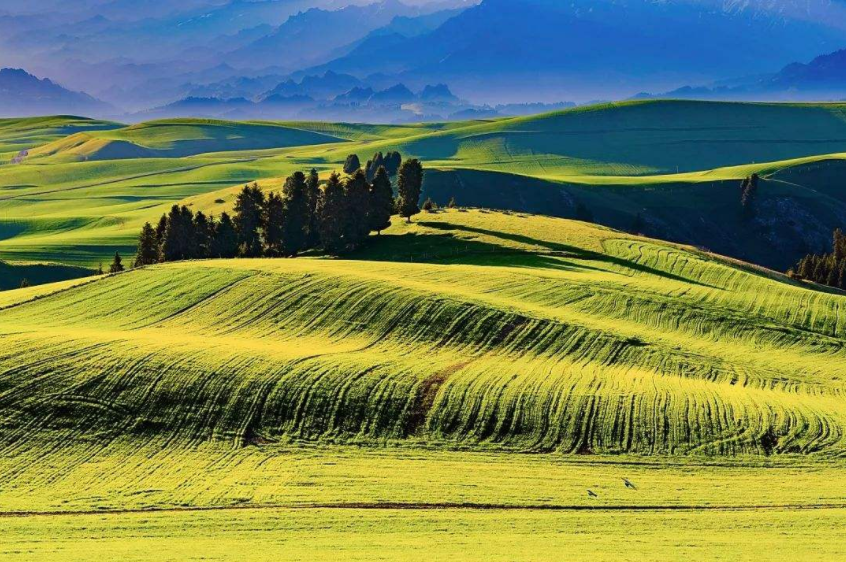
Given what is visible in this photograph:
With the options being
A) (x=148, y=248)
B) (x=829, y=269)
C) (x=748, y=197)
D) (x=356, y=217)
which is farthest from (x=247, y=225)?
(x=748, y=197)

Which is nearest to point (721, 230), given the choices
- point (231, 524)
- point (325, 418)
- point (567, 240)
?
point (567, 240)

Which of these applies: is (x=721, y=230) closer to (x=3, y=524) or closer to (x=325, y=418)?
(x=325, y=418)

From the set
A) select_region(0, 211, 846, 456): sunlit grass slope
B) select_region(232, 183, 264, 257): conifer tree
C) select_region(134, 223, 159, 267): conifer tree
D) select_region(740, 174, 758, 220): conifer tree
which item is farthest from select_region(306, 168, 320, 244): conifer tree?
select_region(740, 174, 758, 220): conifer tree

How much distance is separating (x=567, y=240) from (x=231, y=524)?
7852 centimetres

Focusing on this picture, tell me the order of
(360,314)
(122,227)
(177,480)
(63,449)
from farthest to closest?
1. (122,227)
2. (360,314)
3. (63,449)
4. (177,480)

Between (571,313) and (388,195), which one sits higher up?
(388,195)

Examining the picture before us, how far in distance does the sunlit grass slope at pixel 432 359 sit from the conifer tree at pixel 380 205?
740 inches

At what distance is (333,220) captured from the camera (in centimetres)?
10919

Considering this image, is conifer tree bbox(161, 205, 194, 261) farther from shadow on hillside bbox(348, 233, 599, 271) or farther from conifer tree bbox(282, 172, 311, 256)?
shadow on hillside bbox(348, 233, 599, 271)

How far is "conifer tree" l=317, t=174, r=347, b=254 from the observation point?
10906 centimetres

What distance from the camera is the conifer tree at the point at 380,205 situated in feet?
373

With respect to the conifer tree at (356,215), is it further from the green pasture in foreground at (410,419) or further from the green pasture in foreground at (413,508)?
the green pasture in foreground at (413,508)

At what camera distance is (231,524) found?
39.7 meters

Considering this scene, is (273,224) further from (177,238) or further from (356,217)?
(177,238)
